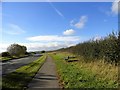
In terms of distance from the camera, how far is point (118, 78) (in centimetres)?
1373

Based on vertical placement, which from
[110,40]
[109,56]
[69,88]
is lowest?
[69,88]

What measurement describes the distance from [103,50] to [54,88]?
1044 cm

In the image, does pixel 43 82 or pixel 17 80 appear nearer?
pixel 43 82

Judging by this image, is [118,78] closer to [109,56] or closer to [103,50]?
[109,56]

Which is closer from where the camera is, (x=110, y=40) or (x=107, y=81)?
(x=107, y=81)

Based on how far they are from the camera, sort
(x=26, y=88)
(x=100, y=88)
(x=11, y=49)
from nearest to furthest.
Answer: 1. (x=100, y=88)
2. (x=26, y=88)
3. (x=11, y=49)

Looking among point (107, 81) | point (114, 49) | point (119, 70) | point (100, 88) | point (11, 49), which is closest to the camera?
point (100, 88)

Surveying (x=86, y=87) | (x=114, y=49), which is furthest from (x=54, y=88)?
(x=114, y=49)

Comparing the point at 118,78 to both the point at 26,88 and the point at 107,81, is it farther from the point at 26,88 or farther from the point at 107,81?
the point at 26,88

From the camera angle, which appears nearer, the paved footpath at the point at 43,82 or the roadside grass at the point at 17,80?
the paved footpath at the point at 43,82

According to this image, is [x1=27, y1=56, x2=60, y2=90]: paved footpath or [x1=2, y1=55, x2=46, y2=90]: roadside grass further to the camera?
[x1=2, y1=55, x2=46, y2=90]: roadside grass

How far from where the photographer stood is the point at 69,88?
12266mm

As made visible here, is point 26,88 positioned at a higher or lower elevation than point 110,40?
lower

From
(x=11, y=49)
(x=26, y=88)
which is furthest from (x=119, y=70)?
(x=11, y=49)
